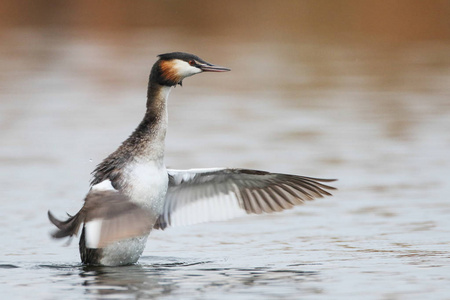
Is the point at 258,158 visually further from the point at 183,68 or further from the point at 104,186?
the point at 104,186

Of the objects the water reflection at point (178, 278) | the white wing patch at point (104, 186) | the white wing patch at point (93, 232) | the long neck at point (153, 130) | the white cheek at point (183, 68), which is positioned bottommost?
the water reflection at point (178, 278)

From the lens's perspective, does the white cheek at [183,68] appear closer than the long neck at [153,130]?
No

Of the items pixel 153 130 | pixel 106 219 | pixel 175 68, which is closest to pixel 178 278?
pixel 106 219

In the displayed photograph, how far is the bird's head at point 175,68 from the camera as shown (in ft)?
29.5

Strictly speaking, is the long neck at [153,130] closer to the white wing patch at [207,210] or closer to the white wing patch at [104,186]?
the white wing patch at [104,186]

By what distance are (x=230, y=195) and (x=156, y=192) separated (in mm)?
1110

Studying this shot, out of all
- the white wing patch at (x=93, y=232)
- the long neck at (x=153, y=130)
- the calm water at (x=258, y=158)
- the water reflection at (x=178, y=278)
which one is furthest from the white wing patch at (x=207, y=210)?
the white wing patch at (x=93, y=232)

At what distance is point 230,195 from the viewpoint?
9.44 m

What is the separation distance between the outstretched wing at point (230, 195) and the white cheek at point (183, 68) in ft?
2.94

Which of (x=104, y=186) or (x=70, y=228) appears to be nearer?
(x=70, y=228)

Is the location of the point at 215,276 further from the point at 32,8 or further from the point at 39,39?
the point at 32,8

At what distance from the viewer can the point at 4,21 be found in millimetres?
36281

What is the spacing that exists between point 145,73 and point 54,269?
1594 cm

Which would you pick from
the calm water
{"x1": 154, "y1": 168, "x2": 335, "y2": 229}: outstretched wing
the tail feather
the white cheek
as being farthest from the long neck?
the calm water
